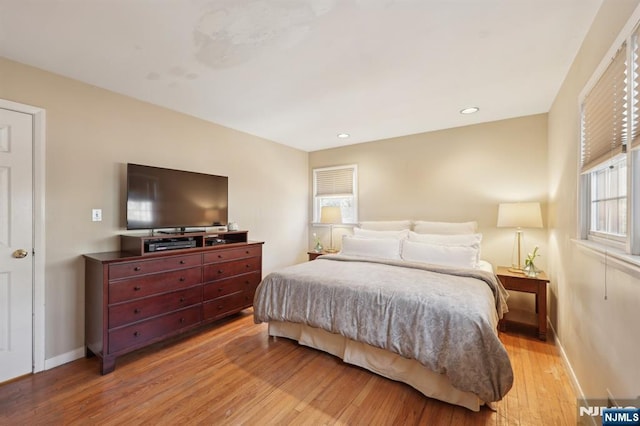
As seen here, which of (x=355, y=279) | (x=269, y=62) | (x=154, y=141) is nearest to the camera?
(x=269, y=62)

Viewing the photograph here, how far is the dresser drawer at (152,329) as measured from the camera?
87.4 inches

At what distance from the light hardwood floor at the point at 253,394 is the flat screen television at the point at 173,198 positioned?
1260mm

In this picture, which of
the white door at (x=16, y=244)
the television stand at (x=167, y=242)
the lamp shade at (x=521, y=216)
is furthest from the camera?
the lamp shade at (x=521, y=216)

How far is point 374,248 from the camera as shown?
129 inches

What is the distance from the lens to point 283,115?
321cm

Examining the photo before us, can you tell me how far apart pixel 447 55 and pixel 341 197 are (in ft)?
9.64

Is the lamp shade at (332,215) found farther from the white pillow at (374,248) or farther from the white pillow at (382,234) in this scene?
the white pillow at (374,248)

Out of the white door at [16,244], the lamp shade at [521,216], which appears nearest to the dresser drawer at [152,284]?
the white door at [16,244]

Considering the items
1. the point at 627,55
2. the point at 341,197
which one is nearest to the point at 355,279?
the point at 627,55

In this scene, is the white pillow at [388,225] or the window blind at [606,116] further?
the white pillow at [388,225]

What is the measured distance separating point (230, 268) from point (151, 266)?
34.1 inches

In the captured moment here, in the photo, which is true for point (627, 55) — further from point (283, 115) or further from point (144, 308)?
point (144, 308)

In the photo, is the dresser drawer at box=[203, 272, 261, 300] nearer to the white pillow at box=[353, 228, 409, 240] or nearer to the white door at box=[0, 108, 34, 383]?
the white door at box=[0, 108, 34, 383]

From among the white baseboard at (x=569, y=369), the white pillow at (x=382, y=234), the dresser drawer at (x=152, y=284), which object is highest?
the white pillow at (x=382, y=234)
